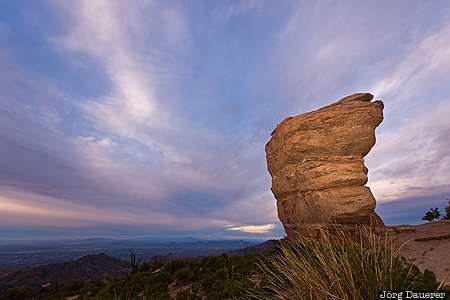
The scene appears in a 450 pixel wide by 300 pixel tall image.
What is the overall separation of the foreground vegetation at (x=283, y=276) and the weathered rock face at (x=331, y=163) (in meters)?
1.19

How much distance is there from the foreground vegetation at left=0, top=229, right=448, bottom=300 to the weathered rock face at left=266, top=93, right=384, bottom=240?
1193 millimetres

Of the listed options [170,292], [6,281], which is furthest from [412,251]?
[6,281]

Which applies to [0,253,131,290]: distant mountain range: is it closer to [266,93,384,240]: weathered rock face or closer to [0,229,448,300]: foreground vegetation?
[0,229,448,300]: foreground vegetation

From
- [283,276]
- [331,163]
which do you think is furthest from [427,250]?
[283,276]

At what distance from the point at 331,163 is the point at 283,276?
6.75 m

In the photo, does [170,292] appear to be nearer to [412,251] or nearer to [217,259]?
[217,259]

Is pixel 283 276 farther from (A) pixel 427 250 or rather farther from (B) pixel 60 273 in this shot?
(B) pixel 60 273

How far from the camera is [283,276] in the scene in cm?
1020

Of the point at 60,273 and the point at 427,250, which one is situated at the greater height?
the point at 427,250

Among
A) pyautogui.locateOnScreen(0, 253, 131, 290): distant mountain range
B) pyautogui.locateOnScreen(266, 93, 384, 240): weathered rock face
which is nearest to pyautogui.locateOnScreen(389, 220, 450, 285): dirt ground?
pyautogui.locateOnScreen(266, 93, 384, 240): weathered rock face

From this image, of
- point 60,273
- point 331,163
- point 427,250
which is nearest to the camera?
point 427,250

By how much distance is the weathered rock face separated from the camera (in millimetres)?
13016

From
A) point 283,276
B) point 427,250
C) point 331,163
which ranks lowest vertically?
point 283,276

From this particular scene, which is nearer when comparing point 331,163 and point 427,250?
point 427,250
